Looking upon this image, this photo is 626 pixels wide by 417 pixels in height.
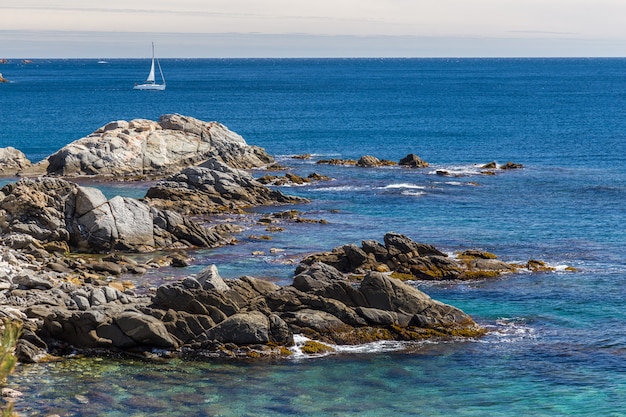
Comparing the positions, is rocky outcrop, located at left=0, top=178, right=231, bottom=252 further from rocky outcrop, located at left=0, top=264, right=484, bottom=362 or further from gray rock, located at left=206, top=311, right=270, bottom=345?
gray rock, located at left=206, top=311, right=270, bottom=345

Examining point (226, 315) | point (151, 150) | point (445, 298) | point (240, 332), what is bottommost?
point (445, 298)

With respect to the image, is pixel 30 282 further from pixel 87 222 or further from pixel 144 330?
pixel 87 222

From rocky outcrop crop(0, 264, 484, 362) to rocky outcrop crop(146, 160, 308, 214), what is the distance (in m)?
29.5

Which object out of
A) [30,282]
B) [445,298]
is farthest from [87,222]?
[445,298]

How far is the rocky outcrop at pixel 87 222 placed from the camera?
6550 centimetres

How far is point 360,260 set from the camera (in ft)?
199

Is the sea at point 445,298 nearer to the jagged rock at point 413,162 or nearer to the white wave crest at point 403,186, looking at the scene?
the white wave crest at point 403,186

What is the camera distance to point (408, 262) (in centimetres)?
6034

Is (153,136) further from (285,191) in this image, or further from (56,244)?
(56,244)

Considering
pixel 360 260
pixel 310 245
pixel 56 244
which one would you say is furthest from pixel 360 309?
pixel 56 244

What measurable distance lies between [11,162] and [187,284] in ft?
195

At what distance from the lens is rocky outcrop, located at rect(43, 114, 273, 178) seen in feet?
324

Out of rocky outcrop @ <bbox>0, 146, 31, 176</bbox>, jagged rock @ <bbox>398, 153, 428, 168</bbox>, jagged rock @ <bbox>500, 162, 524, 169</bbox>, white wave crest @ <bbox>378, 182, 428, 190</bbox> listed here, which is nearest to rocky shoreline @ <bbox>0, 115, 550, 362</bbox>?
white wave crest @ <bbox>378, 182, 428, 190</bbox>

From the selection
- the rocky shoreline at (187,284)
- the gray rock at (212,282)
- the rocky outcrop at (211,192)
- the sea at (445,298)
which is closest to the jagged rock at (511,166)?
the sea at (445,298)
